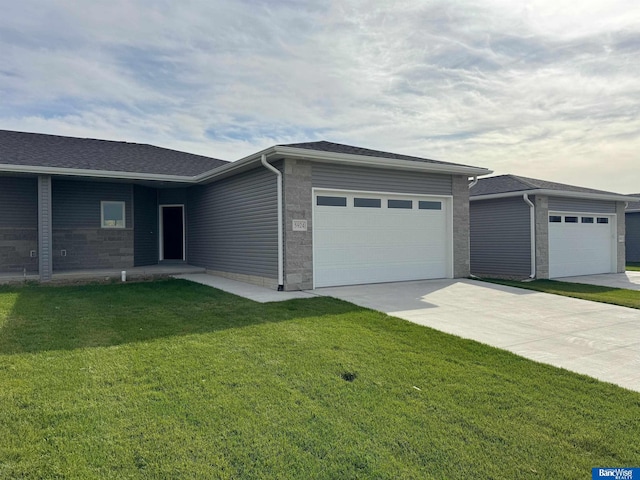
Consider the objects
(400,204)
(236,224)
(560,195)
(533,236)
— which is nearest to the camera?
(400,204)

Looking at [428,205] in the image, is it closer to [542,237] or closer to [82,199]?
[542,237]

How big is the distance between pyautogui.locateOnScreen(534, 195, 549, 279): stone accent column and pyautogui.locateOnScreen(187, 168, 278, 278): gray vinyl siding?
30.1 feet

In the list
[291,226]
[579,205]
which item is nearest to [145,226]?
[291,226]

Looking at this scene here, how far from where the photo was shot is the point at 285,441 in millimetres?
2875

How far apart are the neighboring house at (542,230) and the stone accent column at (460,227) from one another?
123 inches

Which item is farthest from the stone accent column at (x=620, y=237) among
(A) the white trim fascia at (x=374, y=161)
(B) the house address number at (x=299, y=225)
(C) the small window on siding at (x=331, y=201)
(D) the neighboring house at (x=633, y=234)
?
(B) the house address number at (x=299, y=225)

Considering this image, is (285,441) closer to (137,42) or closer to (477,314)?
(477,314)

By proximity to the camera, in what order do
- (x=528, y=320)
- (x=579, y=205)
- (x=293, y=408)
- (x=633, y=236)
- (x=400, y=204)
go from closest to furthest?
(x=293, y=408) < (x=528, y=320) < (x=400, y=204) < (x=579, y=205) < (x=633, y=236)

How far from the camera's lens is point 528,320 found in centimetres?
680

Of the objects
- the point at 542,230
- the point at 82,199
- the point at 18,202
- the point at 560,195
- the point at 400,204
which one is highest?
the point at 560,195

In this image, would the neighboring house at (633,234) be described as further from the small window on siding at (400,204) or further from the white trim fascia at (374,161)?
the small window on siding at (400,204)

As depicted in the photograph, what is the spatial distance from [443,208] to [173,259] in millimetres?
9646

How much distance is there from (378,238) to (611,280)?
8.48 metres

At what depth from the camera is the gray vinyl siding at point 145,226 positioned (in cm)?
1356
